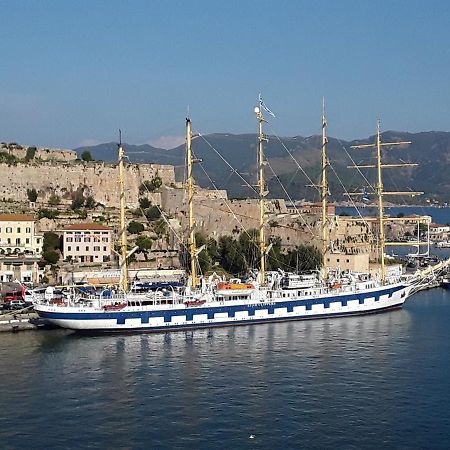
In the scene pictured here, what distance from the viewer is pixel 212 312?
32969 millimetres

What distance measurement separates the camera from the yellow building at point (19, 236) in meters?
44.8

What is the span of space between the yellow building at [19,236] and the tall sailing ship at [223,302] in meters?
11.8

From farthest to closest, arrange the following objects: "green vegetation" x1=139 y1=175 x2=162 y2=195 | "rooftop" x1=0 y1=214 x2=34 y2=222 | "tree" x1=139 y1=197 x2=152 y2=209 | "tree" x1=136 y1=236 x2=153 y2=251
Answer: "green vegetation" x1=139 y1=175 x2=162 y2=195, "tree" x1=139 y1=197 x2=152 y2=209, "tree" x1=136 y1=236 x2=153 y2=251, "rooftop" x1=0 y1=214 x2=34 y2=222

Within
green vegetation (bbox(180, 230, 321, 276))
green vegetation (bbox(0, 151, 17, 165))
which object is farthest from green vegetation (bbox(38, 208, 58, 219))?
green vegetation (bbox(180, 230, 321, 276))

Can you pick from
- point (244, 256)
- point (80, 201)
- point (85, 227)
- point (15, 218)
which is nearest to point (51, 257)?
point (85, 227)

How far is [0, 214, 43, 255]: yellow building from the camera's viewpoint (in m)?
44.8

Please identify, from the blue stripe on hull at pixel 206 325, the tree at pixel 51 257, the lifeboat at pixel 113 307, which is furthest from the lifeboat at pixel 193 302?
the tree at pixel 51 257

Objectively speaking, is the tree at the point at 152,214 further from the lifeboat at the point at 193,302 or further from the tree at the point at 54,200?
the lifeboat at the point at 193,302

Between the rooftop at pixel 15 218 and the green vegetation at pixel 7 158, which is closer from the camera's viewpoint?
the rooftop at pixel 15 218

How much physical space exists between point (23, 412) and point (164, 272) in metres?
24.6

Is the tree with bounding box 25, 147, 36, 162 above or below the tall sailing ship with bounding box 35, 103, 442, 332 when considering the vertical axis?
above

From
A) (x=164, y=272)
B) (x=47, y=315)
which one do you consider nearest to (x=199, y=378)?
(x=47, y=315)

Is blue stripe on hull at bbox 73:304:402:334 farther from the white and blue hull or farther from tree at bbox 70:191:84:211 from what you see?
tree at bbox 70:191:84:211

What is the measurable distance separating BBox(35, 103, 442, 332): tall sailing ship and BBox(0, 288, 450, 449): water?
2.85 ft
